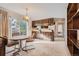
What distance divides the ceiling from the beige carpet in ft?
1.73

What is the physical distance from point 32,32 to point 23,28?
0.20m

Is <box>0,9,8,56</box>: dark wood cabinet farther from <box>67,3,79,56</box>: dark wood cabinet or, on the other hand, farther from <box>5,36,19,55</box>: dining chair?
<box>67,3,79,56</box>: dark wood cabinet

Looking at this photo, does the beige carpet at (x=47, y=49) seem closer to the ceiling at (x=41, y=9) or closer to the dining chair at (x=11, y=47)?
the dining chair at (x=11, y=47)

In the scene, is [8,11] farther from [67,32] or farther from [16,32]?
[67,32]

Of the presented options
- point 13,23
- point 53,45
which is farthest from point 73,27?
point 13,23

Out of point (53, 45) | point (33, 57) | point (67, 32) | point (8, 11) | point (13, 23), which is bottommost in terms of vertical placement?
point (33, 57)

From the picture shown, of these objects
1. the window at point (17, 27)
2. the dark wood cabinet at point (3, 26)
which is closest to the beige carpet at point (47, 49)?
the window at point (17, 27)

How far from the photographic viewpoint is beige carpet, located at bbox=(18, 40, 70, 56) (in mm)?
2455

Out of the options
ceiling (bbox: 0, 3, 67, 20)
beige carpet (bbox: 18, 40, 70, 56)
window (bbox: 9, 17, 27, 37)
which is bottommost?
beige carpet (bbox: 18, 40, 70, 56)

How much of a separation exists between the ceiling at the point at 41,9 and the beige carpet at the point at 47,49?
0.53 m

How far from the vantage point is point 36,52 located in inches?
97.4

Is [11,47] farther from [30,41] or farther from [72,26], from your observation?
[72,26]

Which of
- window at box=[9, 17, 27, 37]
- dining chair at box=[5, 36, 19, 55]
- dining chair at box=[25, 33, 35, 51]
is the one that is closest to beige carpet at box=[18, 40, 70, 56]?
dining chair at box=[25, 33, 35, 51]

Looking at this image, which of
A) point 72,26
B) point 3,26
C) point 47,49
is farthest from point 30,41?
point 72,26
